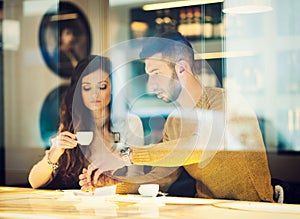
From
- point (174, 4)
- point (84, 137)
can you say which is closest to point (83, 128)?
point (84, 137)

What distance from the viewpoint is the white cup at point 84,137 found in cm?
213

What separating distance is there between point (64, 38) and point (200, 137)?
0.61 metres

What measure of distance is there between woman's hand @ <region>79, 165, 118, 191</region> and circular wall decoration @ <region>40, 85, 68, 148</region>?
0.18 meters

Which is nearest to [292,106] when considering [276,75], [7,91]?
[276,75]

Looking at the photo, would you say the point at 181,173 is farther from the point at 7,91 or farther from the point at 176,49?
the point at 7,91

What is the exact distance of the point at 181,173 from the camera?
1.99 m

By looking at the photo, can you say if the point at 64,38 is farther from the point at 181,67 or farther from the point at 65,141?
the point at 181,67

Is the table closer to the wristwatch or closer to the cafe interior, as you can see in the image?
the cafe interior

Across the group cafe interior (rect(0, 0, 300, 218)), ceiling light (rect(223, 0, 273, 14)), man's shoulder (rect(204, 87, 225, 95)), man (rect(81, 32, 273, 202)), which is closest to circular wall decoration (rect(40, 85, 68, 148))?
cafe interior (rect(0, 0, 300, 218))

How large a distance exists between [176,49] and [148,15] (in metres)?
0.15

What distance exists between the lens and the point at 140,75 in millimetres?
2039

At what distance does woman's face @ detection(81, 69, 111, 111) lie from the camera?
2.11m

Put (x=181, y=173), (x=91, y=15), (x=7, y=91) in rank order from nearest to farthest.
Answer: (x=181, y=173)
(x=91, y=15)
(x=7, y=91)

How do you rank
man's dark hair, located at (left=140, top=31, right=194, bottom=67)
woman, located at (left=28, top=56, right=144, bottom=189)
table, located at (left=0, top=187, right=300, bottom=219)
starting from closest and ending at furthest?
table, located at (left=0, top=187, right=300, bottom=219)
man's dark hair, located at (left=140, top=31, right=194, bottom=67)
woman, located at (left=28, top=56, right=144, bottom=189)
